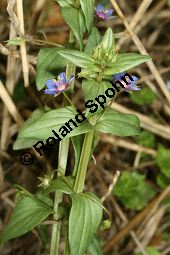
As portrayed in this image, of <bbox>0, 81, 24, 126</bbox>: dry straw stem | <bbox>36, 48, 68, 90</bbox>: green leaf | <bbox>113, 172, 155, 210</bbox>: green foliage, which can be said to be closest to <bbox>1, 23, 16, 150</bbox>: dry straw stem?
<bbox>0, 81, 24, 126</bbox>: dry straw stem

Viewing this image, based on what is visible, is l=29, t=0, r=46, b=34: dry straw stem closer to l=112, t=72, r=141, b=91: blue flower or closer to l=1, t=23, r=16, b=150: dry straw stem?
l=1, t=23, r=16, b=150: dry straw stem

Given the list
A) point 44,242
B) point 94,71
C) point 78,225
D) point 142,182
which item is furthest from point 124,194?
point 94,71

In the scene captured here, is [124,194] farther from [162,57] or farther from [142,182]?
[162,57]

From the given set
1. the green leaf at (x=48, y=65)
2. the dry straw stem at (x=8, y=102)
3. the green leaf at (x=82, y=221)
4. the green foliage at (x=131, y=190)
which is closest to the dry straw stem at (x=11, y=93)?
the dry straw stem at (x=8, y=102)

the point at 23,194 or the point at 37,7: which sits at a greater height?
the point at 37,7

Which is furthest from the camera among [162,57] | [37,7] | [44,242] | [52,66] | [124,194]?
[162,57]

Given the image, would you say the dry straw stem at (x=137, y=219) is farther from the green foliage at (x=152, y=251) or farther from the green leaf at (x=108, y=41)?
the green leaf at (x=108, y=41)
